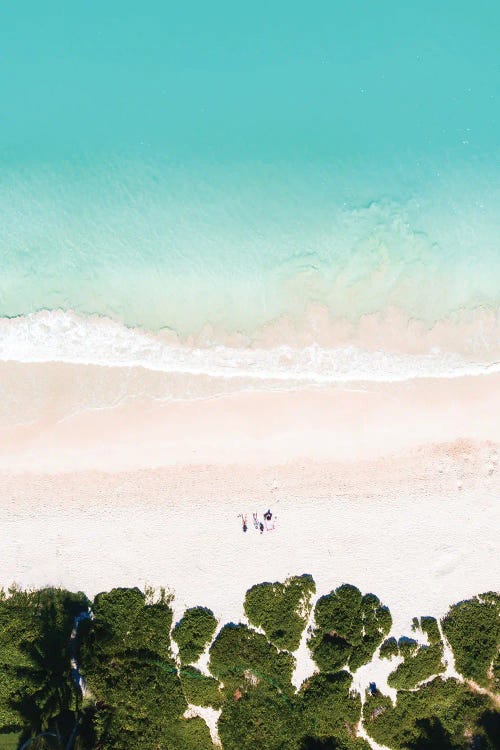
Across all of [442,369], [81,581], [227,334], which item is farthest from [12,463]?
[442,369]

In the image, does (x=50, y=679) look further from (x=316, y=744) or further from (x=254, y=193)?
(x=254, y=193)

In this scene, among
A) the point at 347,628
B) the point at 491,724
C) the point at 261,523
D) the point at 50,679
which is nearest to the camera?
the point at 50,679

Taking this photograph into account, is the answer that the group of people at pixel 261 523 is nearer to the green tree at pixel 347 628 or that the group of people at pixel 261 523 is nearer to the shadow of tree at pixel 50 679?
the green tree at pixel 347 628

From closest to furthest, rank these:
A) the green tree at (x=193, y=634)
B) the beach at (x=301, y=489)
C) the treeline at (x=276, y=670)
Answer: the treeline at (x=276, y=670) → the green tree at (x=193, y=634) → the beach at (x=301, y=489)

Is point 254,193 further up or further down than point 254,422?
further up

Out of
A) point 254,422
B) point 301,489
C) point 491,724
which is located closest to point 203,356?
point 254,422

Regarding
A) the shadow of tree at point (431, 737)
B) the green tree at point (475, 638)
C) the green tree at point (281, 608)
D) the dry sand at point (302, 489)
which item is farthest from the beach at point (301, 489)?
the shadow of tree at point (431, 737)
